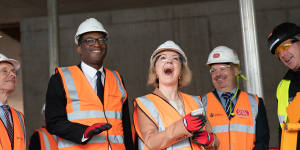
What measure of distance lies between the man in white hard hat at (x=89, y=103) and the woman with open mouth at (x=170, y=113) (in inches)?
11.8

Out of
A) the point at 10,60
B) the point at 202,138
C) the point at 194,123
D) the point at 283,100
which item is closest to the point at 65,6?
the point at 10,60

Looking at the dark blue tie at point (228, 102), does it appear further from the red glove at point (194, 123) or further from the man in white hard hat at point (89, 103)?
the red glove at point (194, 123)

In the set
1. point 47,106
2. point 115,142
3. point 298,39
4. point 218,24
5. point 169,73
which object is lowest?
point 115,142

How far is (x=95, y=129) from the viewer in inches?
114

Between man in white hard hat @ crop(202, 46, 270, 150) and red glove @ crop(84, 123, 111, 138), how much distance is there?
149 cm

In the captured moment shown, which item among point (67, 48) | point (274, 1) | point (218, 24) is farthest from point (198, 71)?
point (67, 48)

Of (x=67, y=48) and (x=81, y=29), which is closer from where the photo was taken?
(x=81, y=29)

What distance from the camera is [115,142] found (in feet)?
10.6

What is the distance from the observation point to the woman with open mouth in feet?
9.07

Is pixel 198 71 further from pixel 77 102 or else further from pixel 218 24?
pixel 77 102

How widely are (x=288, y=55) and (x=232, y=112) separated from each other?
37.7 inches

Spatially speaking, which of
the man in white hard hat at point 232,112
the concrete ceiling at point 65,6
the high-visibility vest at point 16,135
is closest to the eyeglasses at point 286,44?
the man in white hard hat at point 232,112

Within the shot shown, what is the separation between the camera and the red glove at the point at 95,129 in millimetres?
2896

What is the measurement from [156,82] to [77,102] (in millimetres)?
737
